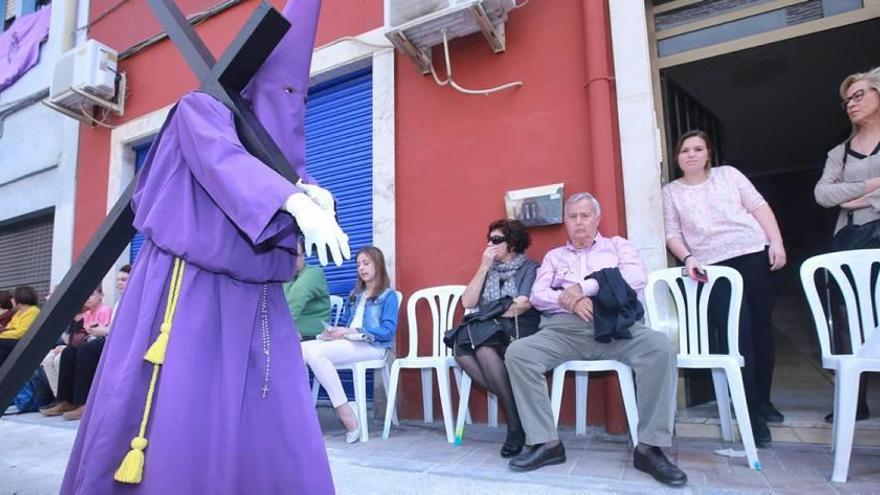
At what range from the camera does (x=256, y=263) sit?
1.40 m

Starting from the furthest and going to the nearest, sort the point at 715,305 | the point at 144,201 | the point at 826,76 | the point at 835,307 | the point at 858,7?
the point at 826,76, the point at 835,307, the point at 858,7, the point at 715,305, the point at 144,201

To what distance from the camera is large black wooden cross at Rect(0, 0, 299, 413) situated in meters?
1.44

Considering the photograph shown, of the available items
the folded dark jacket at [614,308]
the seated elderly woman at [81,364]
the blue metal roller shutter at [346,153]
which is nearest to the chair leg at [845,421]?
the folded dark jacket at [614,308]

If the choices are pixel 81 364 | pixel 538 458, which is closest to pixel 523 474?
pixel 538 458

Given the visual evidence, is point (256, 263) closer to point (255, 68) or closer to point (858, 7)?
point (255, 68)

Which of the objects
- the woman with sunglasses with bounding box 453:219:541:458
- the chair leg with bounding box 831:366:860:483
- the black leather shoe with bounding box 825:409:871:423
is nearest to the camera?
the chair leg with bounding box 831:366:860:483

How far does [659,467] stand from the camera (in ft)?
7.59

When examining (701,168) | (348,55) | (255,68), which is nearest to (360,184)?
(348,55)

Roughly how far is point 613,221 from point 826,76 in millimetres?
5115

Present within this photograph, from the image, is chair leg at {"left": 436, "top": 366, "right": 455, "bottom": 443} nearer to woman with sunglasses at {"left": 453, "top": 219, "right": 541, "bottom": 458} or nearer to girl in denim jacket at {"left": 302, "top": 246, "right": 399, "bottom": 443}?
woman with sunglasses at {"left": 453, "top": 219, "right": 541, "bottom": 458}

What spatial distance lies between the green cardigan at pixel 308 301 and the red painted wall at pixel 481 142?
642mm

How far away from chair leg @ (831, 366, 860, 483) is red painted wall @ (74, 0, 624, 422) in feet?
4.37

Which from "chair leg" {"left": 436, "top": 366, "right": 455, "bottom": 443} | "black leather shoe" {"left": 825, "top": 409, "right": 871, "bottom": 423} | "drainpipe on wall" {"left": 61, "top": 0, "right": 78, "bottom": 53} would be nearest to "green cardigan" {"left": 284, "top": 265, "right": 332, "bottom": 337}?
"chair leg" {"left": 436, "top": 366, "right": 455, "bottom": 443}

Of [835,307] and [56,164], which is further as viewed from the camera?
[56,164]
